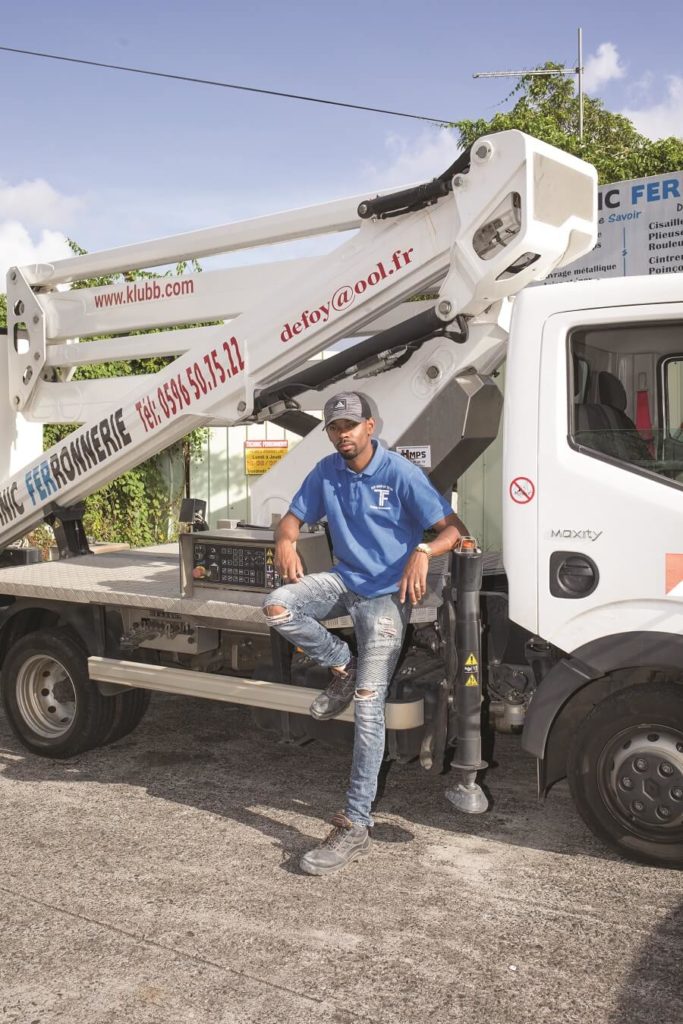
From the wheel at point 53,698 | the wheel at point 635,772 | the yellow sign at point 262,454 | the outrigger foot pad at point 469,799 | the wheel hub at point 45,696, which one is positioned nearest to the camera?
the wheel at point 635,772

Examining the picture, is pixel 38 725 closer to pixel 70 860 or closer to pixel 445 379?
pixel 70 860

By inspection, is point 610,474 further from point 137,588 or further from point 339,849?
point 137,588

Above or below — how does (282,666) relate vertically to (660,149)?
below

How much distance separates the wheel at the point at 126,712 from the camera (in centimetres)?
607

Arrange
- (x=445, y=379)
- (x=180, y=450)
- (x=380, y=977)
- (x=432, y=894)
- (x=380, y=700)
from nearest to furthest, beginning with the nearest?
(x=380, y=977), (x=432, y=894), (x=380, y=700), (x=445, y=379), (x=180, y=450)

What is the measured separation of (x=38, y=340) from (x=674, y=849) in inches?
194

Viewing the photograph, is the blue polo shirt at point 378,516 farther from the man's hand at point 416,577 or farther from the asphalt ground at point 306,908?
the asphalt ground at point 306,908

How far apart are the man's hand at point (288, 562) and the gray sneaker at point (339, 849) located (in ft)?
3.52

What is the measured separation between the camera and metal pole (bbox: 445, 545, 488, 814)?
4422 mm

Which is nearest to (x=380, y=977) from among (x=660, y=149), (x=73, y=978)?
(x=73, y=978)

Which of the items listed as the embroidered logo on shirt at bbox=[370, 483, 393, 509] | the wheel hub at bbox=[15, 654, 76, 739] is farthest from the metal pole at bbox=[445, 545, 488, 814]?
the wheel hub at bbox=[15, 654, 76, 739]

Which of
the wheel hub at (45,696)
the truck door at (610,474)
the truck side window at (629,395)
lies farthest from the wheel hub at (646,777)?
the wheel hub at (45,696)

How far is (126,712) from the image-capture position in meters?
6.12

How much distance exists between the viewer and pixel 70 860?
4.48 m
